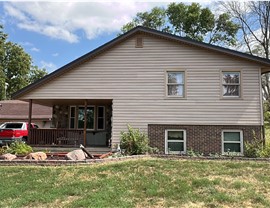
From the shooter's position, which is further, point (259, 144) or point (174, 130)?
point (174, 130)

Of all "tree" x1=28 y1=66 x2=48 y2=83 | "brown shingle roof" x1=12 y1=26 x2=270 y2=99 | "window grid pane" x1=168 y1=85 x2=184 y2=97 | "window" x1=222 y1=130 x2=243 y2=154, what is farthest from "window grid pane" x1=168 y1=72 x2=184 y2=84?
"tree" x1=28 y1=66 x2=48 y2=83

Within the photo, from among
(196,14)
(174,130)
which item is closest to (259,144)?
(174,130)

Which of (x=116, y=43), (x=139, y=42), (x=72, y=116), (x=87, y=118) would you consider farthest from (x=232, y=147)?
(x=72, y=116)

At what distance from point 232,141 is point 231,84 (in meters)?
2.64

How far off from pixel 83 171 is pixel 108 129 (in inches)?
372

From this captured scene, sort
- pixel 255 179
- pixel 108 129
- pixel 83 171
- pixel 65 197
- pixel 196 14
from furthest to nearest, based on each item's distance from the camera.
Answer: pixel 196 14
pixel 108 129
pixel 83 171
pixel 255 179
pixel 65 197

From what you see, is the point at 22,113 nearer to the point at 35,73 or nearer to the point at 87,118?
the point at 87,118

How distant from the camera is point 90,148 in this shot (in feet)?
50.4

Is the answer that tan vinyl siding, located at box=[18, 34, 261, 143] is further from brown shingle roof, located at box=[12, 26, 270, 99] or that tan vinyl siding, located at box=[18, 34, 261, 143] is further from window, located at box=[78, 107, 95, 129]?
window, located at box=[78, 107, 95, 129]

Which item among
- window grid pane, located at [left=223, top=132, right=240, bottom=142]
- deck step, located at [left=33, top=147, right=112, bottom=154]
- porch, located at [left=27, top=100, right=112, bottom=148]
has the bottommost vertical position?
deck step, located at [left=33, top=147, right=112, bottom=154]

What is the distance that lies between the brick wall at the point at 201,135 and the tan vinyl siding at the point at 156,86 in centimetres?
23

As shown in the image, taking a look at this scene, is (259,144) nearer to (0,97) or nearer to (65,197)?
(65,197)

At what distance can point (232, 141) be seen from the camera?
14.2m

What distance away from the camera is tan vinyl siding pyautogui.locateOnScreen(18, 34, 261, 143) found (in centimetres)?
1430
